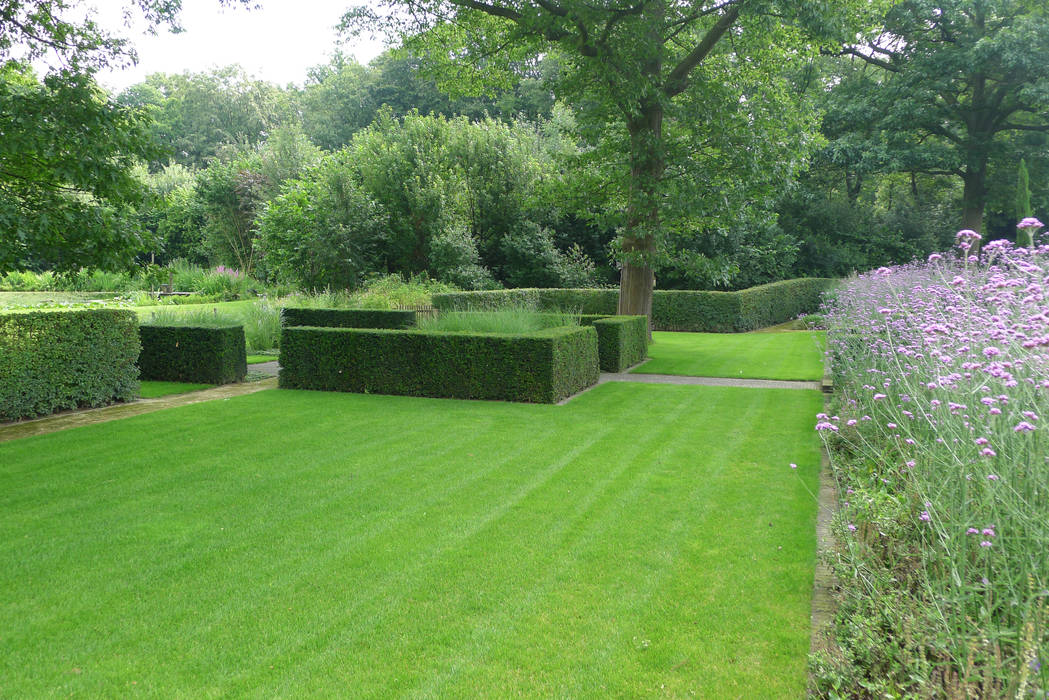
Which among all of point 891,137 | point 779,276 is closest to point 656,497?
point 779,276

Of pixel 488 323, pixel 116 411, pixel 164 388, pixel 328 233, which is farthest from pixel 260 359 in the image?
pixel 328 233

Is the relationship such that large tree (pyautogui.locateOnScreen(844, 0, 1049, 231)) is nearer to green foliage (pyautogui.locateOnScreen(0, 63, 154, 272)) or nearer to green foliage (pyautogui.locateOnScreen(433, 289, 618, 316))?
A: green foliage (pyautogui.locateOnScreen(433, 289, 618, 316))

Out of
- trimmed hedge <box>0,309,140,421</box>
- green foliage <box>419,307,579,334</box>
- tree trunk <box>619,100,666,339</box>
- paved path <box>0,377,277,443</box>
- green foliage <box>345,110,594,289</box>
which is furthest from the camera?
green foliage <box>345,110,594,289</box>

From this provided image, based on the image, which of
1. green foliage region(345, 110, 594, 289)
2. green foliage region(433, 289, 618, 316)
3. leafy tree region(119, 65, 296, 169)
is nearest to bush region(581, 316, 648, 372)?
green foliage region(433, 289, 618, 316)

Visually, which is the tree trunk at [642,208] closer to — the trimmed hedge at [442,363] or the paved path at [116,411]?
the trimmed hedge at [442,363]

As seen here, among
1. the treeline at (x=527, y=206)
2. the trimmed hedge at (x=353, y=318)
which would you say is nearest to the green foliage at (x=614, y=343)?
the treeline at (x=527, y=206)

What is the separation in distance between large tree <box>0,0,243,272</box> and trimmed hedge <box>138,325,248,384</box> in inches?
140

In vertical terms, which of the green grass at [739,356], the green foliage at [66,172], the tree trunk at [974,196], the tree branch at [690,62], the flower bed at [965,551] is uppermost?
the tree branch at [690,62]

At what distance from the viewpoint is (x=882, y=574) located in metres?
3.33

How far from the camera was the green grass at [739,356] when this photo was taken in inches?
476

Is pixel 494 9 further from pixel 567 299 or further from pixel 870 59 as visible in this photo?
pixel 870 59

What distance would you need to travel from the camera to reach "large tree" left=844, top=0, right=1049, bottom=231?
22.3 m

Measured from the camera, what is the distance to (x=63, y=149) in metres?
6.48

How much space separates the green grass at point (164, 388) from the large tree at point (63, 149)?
10.5 ft
